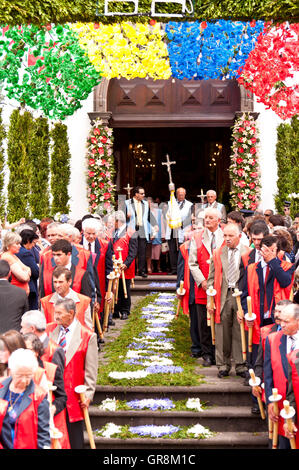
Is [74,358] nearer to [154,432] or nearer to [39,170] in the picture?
[154,432]

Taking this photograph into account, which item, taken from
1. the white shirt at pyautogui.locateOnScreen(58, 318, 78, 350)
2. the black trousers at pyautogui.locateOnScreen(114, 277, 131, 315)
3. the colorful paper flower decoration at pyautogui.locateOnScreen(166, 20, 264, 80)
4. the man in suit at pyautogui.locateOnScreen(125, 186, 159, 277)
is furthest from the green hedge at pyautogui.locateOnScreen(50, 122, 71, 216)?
the white shirt at pyautogui.locateOnScreen(58, 318, 78, 350)

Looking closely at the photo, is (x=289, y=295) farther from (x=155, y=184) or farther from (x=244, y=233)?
(x=155, y=184)

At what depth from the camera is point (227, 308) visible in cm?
792

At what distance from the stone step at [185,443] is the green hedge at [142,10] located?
4797 mm

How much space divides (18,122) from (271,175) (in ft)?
21.0

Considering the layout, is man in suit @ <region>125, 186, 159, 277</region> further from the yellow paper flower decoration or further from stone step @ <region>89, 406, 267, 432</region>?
stone step @ <region>89, 406, 267, 432</region>

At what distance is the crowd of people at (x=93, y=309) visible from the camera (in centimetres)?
433

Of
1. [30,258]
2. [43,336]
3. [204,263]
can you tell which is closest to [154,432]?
[43,336]

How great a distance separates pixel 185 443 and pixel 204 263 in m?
2.69

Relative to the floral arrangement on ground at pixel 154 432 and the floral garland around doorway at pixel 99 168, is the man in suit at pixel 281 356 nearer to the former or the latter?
the floral arrangement on ground at pixel 154 432

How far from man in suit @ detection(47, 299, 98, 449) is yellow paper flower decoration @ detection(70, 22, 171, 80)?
28.3 feet

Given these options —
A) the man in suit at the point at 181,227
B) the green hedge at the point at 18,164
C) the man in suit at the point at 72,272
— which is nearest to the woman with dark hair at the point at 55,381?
the man in suit at the point at 72,272

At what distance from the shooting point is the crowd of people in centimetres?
433
